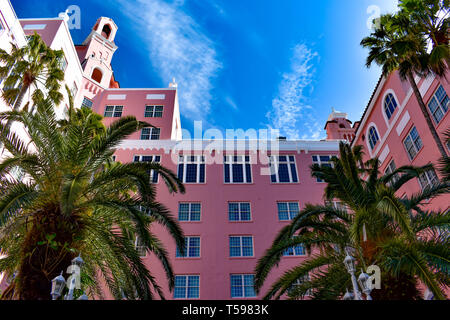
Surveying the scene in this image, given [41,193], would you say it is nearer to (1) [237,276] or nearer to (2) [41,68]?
(2) [41,68]

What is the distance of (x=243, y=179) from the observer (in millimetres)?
32531

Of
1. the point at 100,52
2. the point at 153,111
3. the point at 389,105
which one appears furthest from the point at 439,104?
the point at 100,52

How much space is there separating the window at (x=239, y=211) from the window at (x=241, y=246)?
1.66m

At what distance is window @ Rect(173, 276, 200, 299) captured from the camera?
2638 centimetres

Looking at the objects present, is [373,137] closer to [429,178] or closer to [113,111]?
[429,178]

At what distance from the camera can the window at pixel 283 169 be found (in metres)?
32.6

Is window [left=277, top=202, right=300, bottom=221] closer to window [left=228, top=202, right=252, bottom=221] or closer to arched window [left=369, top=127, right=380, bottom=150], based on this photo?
window [left=228, top=202, right=252, bottom=221]

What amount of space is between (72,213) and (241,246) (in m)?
18.3

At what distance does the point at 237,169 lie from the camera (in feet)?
109

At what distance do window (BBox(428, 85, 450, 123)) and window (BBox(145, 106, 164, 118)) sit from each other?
25514mm

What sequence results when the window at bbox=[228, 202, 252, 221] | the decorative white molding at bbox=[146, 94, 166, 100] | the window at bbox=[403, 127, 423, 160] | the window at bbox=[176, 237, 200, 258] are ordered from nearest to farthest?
the window at bbox=[403, 127, 423, 160] < the window at bbox=[176, 237, 200, 258] < the window at bbox=[228, 202, 252, 221] < the decorative white molding at bbox=[146, 94, 166, 100]

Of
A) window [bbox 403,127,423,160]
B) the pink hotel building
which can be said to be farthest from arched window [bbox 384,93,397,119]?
window [bbox 403,127,423,160]

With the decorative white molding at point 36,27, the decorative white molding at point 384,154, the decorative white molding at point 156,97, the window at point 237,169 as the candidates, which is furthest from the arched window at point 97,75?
the decorative white molding at point 384,154

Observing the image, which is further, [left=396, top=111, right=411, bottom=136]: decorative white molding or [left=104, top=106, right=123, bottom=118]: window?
[left=104, top=106, right=123, bottom=118]: window
